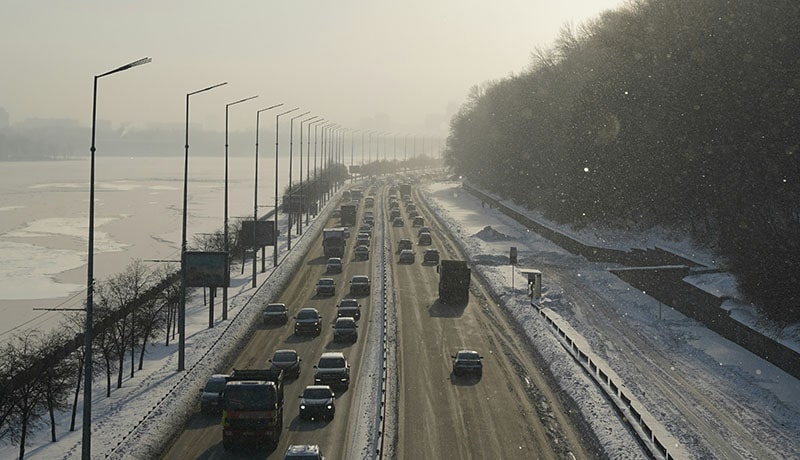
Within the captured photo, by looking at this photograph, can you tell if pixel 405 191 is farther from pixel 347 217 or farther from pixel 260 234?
pixel 260 234

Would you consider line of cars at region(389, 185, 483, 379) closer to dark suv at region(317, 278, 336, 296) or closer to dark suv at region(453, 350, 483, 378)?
dark suv at region(453, 350, 483, 378)

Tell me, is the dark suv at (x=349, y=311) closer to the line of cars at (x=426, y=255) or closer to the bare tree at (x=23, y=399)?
the line of cars at (x=426, y=255)

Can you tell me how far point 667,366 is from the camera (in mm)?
38500

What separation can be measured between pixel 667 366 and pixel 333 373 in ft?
51.1

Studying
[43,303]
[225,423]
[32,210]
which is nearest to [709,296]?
[225,423]

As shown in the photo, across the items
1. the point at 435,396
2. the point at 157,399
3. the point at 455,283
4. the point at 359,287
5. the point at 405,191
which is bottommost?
the point at 157,399

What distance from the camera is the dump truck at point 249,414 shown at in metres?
25.9

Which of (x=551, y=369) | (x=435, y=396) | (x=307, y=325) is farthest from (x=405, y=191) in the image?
(x=435, y=396)

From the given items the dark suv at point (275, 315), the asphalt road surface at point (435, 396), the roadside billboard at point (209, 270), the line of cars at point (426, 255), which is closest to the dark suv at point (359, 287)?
the asphalt road surface at point (435, 396)

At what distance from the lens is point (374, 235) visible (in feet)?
318

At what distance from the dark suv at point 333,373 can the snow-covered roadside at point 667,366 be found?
9041mm

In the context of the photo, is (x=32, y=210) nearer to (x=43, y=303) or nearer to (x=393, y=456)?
(x=43, y=303)

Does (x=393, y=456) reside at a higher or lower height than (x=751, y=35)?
lower

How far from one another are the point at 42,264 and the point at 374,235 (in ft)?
119
